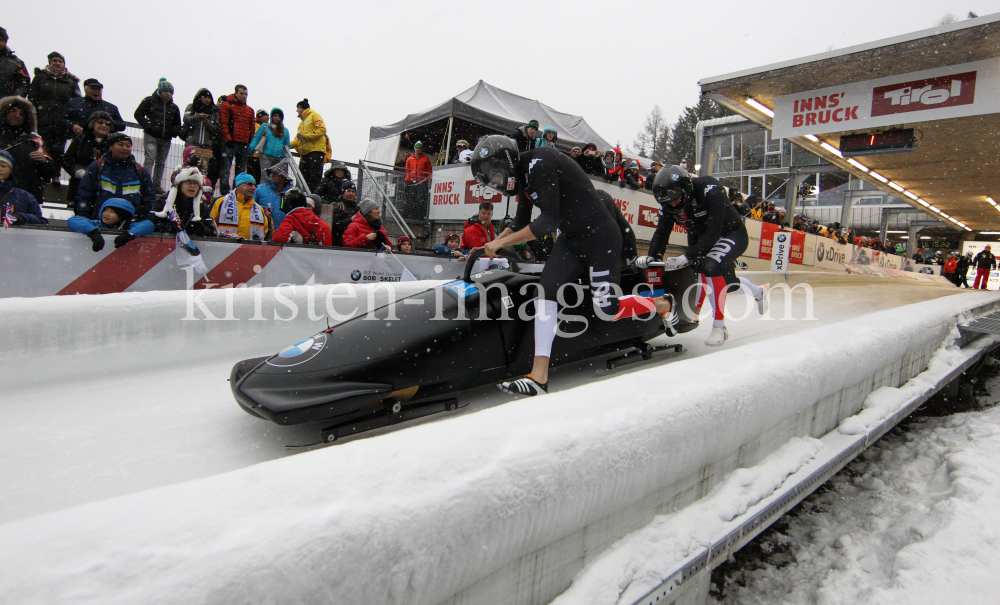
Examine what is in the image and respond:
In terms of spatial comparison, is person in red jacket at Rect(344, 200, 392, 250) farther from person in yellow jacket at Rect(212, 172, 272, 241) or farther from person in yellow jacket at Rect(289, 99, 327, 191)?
person in yellow jacket at Rect(289, 99, 327, 191)

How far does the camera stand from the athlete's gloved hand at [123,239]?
3.65 metres

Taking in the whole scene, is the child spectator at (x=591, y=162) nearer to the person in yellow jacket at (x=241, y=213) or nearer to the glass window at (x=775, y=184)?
the person in yellow jacket at (x=241, y=213)

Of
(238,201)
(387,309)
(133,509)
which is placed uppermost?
(238,201)

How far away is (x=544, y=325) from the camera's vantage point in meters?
2.40

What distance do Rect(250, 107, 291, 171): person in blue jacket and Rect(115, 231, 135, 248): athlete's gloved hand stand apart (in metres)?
2.97

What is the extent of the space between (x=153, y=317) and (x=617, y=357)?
2417 mm

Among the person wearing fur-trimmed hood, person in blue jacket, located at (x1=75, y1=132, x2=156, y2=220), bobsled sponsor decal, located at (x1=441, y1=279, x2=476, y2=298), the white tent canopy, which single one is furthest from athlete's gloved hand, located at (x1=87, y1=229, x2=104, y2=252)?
the white tent canopy

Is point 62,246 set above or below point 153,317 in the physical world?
above

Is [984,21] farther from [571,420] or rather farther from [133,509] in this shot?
[133,509]

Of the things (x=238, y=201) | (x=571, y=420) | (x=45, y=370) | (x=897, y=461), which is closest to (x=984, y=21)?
(x=897, y=461)

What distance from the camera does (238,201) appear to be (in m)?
5.07

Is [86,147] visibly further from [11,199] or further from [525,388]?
[525,388]

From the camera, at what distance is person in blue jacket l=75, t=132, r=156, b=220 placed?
397 centimetres

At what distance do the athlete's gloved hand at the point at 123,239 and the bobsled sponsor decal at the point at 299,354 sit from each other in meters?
2.59
